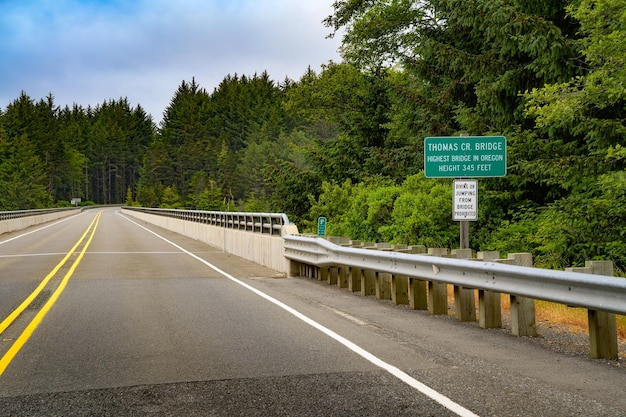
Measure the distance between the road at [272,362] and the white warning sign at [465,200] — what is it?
268cm

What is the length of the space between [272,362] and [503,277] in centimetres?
318

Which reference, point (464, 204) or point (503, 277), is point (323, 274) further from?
point (503, 277)

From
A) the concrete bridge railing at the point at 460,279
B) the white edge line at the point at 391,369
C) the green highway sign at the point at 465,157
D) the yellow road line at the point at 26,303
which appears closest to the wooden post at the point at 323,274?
the concrete bridge railing at the point at 460,279

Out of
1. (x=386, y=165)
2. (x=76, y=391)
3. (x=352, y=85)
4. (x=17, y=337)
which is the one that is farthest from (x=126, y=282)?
(x=352, y=85)

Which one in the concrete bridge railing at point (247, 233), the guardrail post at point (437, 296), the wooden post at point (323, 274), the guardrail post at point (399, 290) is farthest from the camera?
the concrete bridge railing at point (247, 233)

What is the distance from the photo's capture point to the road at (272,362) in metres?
5.41

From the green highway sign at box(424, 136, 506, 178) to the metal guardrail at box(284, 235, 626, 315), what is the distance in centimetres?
259

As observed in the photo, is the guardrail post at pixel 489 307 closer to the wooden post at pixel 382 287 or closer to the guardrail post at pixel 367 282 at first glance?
the wooden post at pixel 382 287

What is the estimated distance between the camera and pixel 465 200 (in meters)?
13.3

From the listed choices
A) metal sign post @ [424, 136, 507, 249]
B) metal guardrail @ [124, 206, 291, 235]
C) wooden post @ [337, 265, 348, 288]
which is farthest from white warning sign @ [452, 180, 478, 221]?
metal guardrail @ [124, 206, 291, 235]

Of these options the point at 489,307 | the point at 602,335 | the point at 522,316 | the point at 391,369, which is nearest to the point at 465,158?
the point at 489,307

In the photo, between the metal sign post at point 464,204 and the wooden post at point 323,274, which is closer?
the metal sign post at point 464,204

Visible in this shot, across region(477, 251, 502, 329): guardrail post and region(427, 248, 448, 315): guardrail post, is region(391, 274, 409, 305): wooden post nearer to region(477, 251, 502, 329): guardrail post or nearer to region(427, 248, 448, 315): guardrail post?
region(427, 248, 448, 315): guardrail post

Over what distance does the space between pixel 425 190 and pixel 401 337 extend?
51.0 feet
